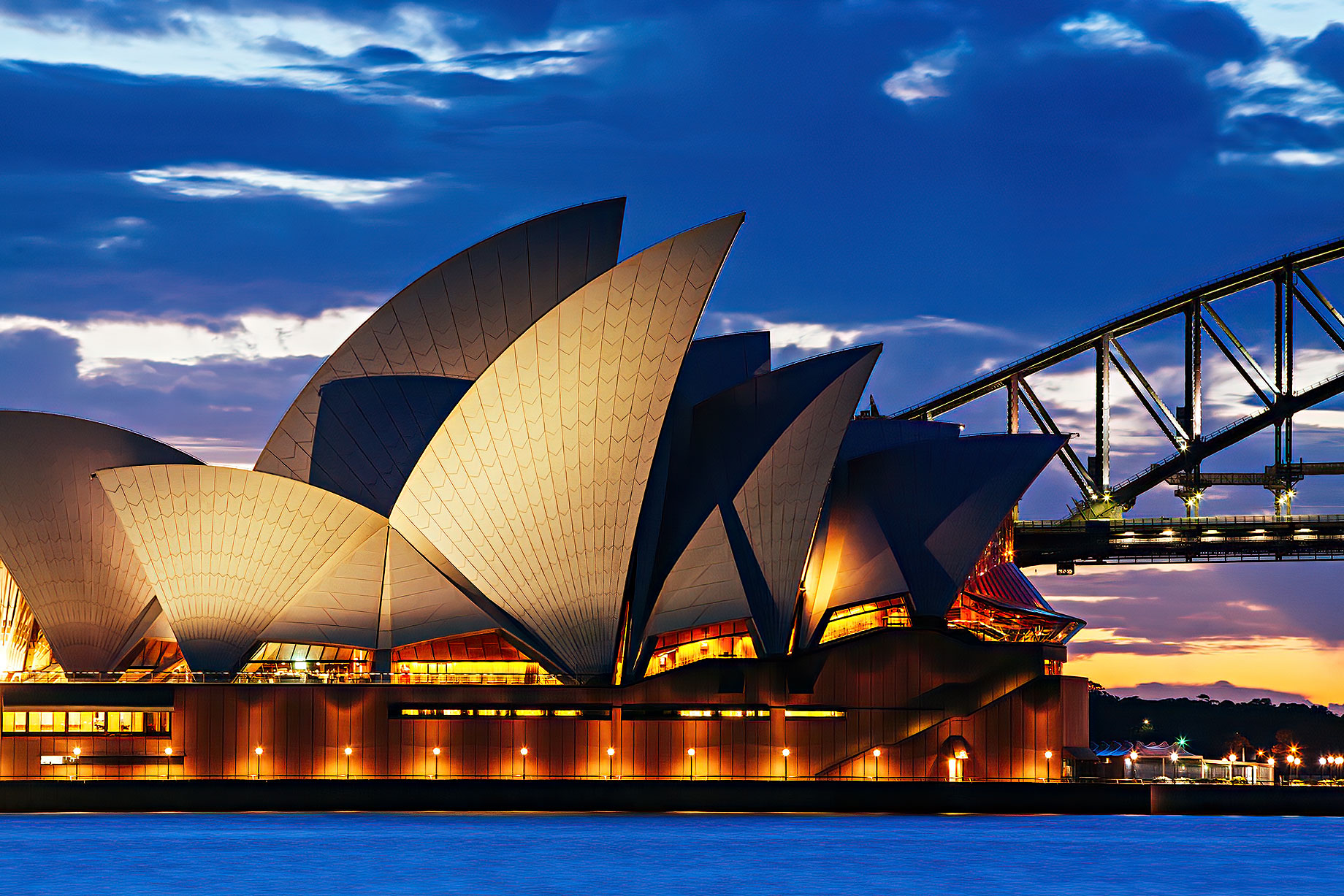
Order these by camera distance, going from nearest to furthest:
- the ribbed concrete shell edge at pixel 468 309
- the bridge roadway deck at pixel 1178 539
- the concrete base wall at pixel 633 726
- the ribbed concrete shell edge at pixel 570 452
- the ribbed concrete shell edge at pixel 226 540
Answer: the ribbed concrete shell edge at pixel 570 452
the ribbed concrete shell edge at pixel 226 540
the concrete base wall at pixel 633 726
the ribbed concrete shell edge at pixel 468 309
the bridge roadway deck at pixel 1178 539

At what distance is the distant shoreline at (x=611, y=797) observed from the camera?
196 ft

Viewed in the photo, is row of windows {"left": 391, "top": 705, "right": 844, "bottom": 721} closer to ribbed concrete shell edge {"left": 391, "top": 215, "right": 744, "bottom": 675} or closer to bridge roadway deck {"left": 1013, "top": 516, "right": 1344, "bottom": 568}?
ribbed concrete shell edge {"left": 391, "top": 215, "right": 744, "bottom": 675}

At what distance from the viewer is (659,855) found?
150 ft

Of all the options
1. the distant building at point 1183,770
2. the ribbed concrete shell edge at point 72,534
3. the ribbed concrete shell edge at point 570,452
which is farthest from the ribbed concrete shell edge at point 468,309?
the distant building at point 1183,770

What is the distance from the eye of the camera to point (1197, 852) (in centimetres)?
4844

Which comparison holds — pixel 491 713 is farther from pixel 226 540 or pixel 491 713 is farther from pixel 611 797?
pixel 226 540

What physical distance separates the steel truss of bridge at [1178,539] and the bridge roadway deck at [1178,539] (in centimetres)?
4

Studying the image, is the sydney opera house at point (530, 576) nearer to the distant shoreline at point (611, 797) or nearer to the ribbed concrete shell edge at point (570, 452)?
the ribbed concrete shell edge at point (570, 452)

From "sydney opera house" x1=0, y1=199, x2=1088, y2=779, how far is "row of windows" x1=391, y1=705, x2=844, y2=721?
0.09 m

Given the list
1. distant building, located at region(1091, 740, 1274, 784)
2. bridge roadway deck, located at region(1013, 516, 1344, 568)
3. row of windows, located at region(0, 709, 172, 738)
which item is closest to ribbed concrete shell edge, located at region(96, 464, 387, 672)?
row of windows, located at region(0, 709, 172, 738)

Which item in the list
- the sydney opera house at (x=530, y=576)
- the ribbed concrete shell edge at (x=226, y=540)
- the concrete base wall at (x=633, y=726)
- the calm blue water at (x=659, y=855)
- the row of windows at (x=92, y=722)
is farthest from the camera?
the row of windows at (x=92, y=722)

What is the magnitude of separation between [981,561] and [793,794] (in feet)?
50.3

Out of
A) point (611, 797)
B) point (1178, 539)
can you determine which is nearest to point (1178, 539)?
point (1178, 539)

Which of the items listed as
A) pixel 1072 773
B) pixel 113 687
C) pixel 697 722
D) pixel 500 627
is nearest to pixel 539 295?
pixel 500 627
